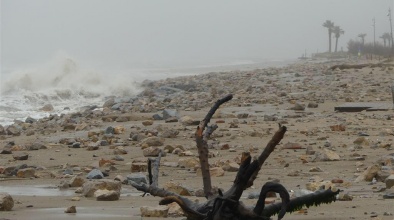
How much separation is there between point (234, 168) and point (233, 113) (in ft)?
20.3

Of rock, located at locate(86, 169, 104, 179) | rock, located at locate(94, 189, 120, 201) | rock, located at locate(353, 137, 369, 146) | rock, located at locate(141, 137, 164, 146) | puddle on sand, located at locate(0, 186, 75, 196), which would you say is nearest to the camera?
rock, located at locate(94, 189, 120, 201)

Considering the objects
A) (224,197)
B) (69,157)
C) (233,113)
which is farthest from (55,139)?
(224,197)

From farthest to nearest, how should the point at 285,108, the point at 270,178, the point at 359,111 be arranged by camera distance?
the point at 285,108
the point at 359,111
the point at 270,178

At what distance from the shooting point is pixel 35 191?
16.6 ft

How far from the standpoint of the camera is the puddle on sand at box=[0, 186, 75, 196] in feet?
15.9

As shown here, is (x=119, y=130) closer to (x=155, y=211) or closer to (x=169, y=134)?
(x=169, y=134)

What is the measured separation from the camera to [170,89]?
72.1 ft

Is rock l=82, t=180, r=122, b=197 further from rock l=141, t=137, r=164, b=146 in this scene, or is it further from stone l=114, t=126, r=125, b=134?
stone l=114, t=126, r=125, b=134

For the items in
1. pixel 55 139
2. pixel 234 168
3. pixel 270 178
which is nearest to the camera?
pixel 270 178

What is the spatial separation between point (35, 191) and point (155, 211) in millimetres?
1922

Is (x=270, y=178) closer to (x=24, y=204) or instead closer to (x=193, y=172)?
(x=193, y=172)

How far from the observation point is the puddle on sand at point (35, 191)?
15.9ft

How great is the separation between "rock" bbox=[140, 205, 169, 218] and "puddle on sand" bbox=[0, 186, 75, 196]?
1400 millimetres

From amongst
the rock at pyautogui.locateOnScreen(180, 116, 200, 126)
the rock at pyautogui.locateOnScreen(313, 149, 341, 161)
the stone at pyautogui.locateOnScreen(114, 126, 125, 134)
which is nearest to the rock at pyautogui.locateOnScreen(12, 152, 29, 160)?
the stone at pyautogui.locateOnScreen(114, 126, 125, 134)
